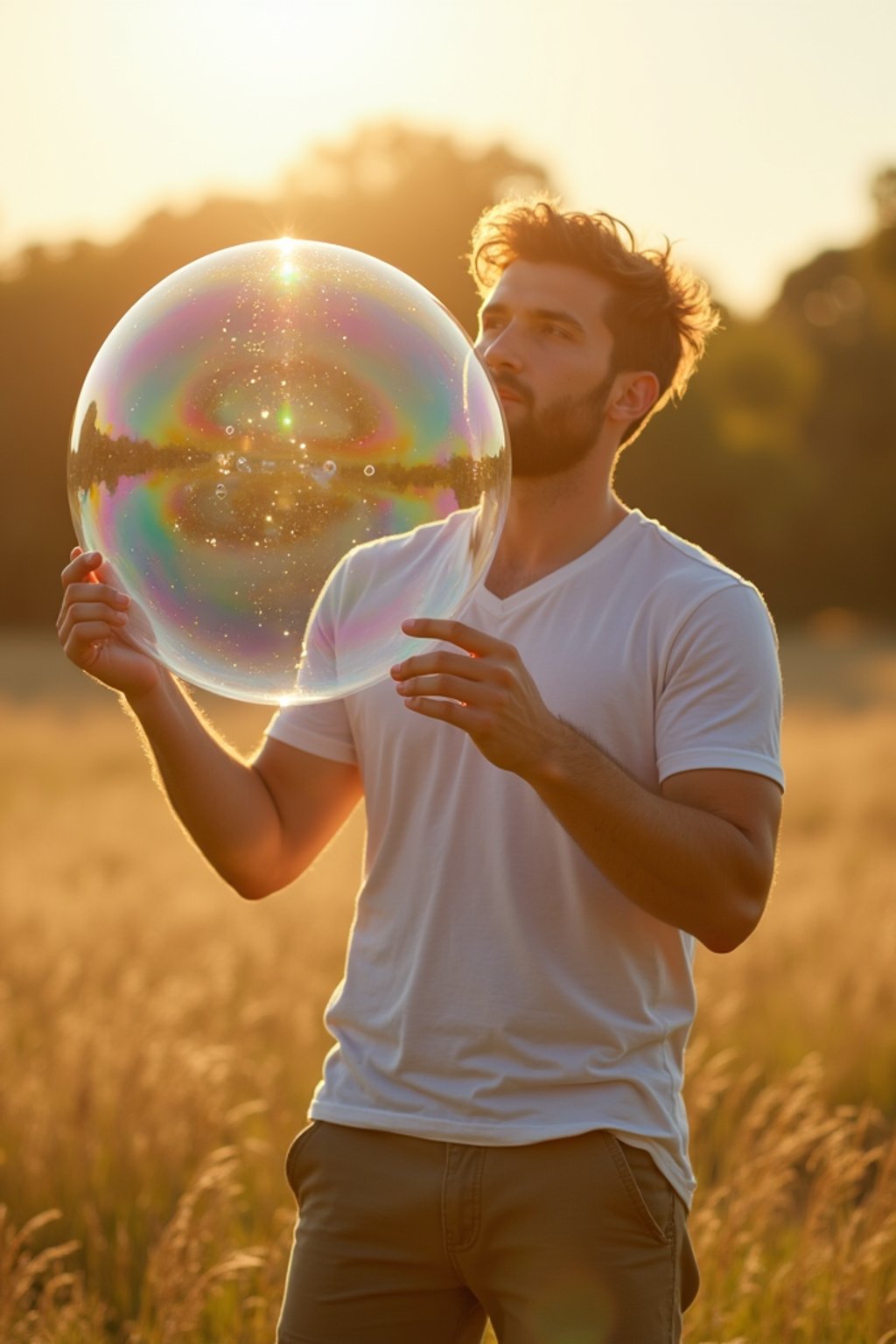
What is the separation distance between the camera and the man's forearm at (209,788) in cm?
311

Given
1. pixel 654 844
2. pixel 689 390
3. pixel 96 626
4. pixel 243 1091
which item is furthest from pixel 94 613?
pixel 689 390

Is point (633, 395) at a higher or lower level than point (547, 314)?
lower

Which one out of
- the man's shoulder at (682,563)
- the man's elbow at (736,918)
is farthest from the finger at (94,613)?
the man's elbow at (736,918)

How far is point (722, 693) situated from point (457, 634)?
1.88ft

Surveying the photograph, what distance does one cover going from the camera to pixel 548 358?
3.23 meters

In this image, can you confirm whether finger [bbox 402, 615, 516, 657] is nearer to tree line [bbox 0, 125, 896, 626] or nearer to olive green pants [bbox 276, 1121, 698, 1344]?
olive green pants [bbox 276, 1121, 698, 1344]

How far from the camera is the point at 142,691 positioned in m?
3.01

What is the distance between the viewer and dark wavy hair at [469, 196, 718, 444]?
10.9 ft

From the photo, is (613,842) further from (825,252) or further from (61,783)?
(825,252)

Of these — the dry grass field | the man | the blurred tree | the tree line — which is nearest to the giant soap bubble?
the man

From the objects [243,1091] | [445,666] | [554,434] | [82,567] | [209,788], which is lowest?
[243,1091]

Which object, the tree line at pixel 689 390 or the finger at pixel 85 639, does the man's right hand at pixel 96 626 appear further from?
the tree line at pixel 689 390

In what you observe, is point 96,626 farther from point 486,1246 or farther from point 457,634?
point 486,1246

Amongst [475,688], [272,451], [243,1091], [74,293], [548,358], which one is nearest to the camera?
[475,688]
